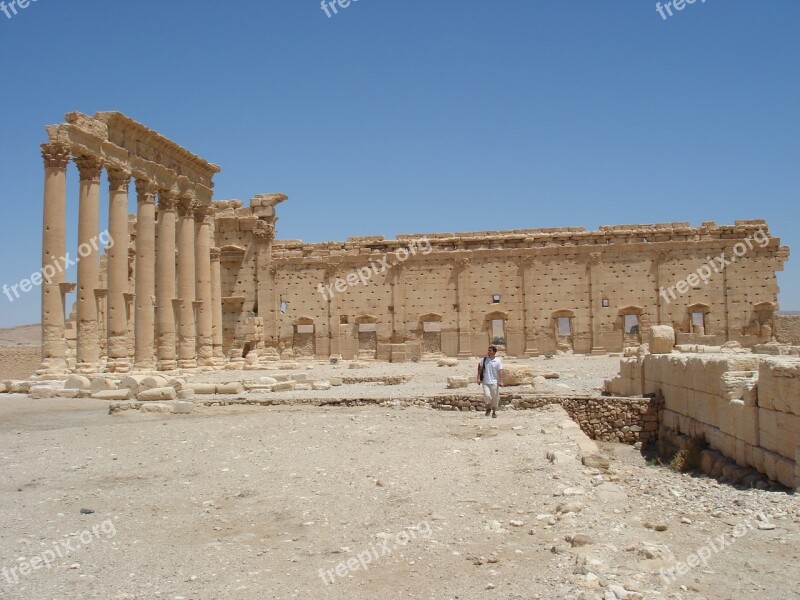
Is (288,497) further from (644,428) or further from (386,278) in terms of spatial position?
(386,278)

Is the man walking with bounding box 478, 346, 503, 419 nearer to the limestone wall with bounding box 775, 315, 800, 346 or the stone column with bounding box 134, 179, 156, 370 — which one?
the stone column with bounding box 134, 179, 156, 370

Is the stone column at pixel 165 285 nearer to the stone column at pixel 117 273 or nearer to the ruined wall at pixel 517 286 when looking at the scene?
the stone column at pixel 117 273

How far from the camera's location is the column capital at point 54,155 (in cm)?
2166

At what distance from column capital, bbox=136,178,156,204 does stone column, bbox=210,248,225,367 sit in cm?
679

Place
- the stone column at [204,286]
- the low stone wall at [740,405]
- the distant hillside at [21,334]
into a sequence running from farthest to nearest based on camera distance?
the distant hillside at [21,334], the stone column at [204,286], the low stone wall at [740,405]

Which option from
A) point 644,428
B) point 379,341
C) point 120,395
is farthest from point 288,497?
→ point 379,341

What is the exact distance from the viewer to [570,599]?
15.2 ft

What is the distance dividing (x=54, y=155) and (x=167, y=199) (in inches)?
251

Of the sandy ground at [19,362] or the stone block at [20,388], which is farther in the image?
the sandy ground at [19,362]

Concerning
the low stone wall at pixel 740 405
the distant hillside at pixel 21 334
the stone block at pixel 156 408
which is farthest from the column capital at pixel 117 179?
the distant hillside at pixel 21 334

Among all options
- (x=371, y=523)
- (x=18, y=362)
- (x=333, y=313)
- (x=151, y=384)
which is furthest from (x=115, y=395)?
(x=18, y=362)

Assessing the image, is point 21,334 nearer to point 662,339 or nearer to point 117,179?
point 117,179

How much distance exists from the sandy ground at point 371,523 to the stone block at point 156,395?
5.12m

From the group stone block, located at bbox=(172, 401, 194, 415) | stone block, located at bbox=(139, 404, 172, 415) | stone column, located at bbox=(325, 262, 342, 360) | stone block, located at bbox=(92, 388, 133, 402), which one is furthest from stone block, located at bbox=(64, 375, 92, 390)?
stone column, located at bbox=(325, 262, 342, 360)
